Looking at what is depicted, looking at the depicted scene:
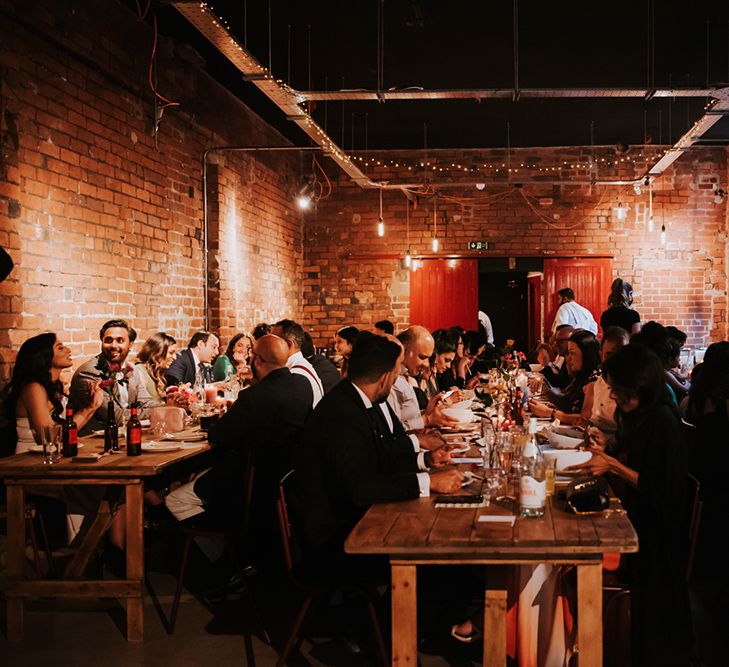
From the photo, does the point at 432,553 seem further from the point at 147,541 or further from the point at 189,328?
the point at 189,328

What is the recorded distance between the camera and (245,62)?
5809 millimetres

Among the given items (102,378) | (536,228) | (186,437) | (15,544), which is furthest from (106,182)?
(536,228)

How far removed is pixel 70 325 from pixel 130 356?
3.40 ft

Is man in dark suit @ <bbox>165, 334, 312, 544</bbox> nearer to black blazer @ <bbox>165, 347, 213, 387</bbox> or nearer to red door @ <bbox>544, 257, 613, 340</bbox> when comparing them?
black blazer @ <bbox>165, 347, 213, 387</bbox>

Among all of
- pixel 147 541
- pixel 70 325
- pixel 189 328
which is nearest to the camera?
pixel 147 541

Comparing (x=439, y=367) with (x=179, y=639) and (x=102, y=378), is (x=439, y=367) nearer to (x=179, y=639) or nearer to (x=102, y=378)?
(x=102, y=378)

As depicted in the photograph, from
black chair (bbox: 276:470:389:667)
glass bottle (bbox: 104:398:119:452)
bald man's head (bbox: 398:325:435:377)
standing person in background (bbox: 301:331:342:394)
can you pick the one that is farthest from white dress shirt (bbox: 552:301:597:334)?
black chair (bbox: 276:470:389:667)

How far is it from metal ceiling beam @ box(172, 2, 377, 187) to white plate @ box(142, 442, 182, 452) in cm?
249

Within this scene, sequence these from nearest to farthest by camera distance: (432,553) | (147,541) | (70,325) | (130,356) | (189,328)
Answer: (432,553) < (147,541) < (70,325) < (130,356) < (189,328)

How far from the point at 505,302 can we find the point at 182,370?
10.7m

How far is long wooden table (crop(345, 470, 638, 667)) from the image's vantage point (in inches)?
97.2

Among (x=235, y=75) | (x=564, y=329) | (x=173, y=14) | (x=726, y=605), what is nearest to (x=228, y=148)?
(x=235, y=75)

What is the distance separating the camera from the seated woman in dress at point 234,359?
802cm

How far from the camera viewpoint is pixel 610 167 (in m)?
12.2
